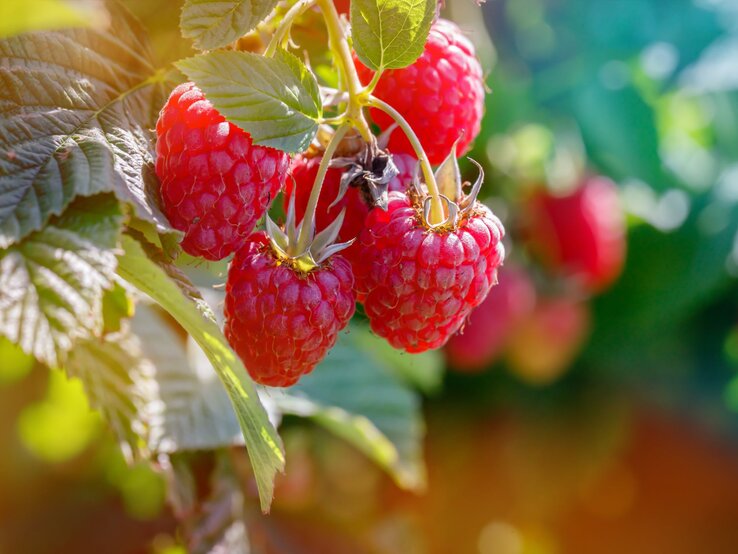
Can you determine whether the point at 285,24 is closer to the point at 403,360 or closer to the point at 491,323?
the point at 403,360

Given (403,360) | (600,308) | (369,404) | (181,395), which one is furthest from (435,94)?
(600,308)

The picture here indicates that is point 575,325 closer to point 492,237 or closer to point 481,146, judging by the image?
point 481,146

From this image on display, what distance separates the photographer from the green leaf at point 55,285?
0.45 m

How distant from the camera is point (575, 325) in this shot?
1827 mm

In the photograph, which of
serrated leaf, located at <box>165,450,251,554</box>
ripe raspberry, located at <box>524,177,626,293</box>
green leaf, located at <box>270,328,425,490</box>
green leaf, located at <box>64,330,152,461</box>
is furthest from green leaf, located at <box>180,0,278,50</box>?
ripe raspberry, located at <box>524,177,626,293</box>

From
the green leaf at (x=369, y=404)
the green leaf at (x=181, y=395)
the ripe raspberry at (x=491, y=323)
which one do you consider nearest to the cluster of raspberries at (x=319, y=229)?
the green leaf at (x=181, y=395)

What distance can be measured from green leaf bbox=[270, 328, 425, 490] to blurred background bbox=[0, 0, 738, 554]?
1.25ft

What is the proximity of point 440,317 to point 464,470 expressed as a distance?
1269 millimetres

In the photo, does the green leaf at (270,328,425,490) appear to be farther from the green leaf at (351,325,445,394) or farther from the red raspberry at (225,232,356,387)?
the red raspberry at (225,232,356,387)

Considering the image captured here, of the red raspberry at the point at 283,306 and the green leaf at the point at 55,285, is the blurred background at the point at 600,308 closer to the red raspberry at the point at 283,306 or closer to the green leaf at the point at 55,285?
the red raspberry at the point at 283,306

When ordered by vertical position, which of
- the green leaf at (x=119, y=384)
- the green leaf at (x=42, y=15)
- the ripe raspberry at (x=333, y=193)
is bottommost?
the green leaf at (x=119, y=384)

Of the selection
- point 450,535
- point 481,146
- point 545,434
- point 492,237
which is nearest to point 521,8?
point 481,146

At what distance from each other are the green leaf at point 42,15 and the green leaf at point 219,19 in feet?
0.34

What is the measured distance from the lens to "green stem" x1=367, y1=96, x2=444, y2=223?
594 millimetres
